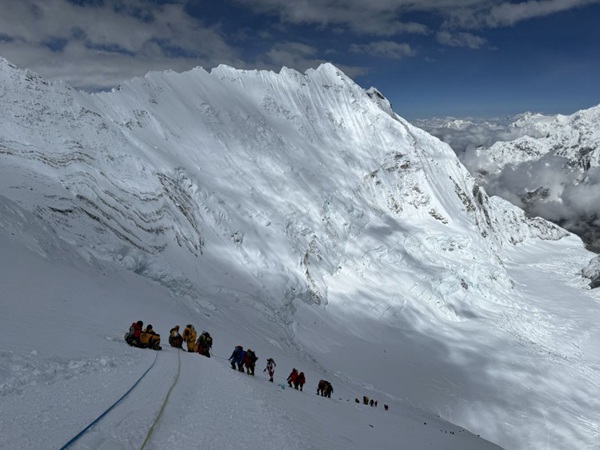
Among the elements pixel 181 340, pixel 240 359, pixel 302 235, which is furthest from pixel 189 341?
pixel 302 235

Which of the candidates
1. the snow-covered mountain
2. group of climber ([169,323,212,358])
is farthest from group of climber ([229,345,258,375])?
the snow-covered mountain

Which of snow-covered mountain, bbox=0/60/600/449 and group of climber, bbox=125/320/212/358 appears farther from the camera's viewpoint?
snow-covered mountain, bbox=0/60/600/449

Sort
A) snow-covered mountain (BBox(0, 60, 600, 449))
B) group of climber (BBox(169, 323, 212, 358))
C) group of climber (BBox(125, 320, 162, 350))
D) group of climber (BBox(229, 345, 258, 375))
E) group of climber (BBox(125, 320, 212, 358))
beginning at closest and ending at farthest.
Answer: group of climber (BBox(125, 320, 162, 350))
group of climber (BBox(125, 320, 212, 358))
group of climber (BBox(229, 345, 258, 375))
group of climber (BBox(169, 323, 212, 358))
snow-covered mountain (BBox(0, 60, 600, 449))

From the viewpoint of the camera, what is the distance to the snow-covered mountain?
4362cm

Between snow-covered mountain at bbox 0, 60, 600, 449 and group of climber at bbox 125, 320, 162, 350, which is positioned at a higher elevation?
snow-covered mountain at bbox 0, 60, 600, 449

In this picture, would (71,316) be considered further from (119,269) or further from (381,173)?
(381,173)

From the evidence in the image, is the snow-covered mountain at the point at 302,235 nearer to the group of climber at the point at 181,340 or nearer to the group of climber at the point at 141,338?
the group of climber at the point at 141,338

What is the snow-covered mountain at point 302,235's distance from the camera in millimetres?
43625

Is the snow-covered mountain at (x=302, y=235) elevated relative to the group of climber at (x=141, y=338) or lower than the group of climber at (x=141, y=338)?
elevated

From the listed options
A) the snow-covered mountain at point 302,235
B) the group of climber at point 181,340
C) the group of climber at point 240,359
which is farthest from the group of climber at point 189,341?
the snow-covered mountain at point 302,235

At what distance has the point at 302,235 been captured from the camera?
92750 millimetres

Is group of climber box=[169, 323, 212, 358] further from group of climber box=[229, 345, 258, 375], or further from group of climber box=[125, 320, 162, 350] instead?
group of climber box=[125, 320, 162, 350]

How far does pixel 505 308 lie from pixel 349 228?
4900cm

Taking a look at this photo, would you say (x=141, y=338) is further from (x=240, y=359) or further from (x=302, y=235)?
(x=302, y=235)
